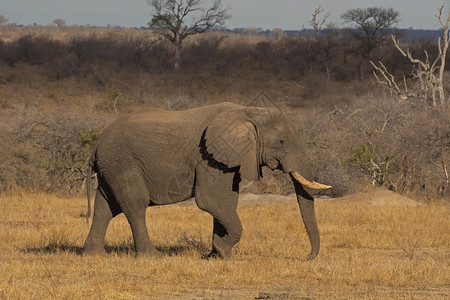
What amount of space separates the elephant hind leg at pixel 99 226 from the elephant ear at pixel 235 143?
1728mm

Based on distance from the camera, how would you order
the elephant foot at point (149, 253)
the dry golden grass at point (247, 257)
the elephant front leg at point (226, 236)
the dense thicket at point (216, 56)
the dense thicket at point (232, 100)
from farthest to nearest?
the dense thicket at point (216, 56) < the dense thicket at point (232, 100) < the elephant foot at point (149, 253) < the elephant front leg at point (226, 236) < the dry golden grass at point (247, 257)

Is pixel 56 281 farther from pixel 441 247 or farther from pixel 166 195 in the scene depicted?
pixel 441 247

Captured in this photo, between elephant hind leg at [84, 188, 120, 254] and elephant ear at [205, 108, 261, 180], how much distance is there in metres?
1.73

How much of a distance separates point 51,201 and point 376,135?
793 cm

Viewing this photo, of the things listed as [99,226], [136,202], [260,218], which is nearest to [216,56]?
[260,218]

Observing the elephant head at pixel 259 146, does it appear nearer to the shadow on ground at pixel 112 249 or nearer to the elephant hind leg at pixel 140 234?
the elephant hind leg at pixel 140 234

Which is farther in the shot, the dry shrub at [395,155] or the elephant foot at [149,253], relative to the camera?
the dry shrub at [395,155]

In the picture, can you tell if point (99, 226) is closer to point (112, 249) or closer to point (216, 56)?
point (112, 249)

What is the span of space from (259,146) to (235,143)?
0.32 m

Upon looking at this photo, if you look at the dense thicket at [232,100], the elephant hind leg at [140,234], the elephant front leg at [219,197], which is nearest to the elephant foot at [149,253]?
the elephant hind leg at [140,234]

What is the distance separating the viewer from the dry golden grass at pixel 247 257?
731 centimetres

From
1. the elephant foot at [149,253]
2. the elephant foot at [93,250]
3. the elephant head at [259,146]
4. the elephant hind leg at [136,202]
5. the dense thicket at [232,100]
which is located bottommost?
the dense thicket at [232,100]

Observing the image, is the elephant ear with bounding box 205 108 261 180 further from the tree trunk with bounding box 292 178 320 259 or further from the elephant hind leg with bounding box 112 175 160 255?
the elephant hind leg with bounding box 112 175 160 255

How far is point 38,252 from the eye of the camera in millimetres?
9836
